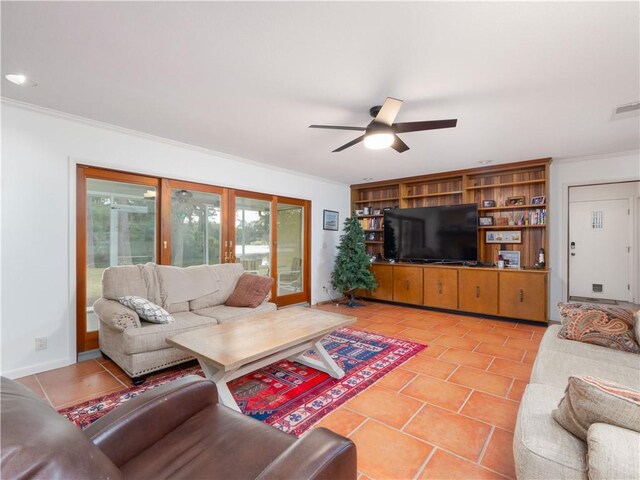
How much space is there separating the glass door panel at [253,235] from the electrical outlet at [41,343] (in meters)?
2.07

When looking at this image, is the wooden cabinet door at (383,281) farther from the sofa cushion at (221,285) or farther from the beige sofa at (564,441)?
the beige sofa at (564,441)

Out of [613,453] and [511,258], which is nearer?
[613,453]

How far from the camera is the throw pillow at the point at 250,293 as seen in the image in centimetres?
345

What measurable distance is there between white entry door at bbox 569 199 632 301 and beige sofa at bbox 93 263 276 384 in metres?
6.17

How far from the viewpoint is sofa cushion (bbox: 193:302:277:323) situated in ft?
10.1

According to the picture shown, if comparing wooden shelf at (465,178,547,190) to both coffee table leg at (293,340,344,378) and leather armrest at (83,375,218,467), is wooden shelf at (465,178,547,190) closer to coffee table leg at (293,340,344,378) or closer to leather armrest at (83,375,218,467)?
coffee table leg at (293,340,344,378)

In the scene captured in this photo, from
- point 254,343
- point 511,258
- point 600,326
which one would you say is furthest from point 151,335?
point 511,258

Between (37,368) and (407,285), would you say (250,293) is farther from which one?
(407,285)

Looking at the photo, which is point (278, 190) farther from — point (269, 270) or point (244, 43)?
point (244, 43)

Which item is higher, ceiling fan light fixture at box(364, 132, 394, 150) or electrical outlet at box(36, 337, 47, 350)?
ceiling fan light fixture at box(364, 132, 394, 150)

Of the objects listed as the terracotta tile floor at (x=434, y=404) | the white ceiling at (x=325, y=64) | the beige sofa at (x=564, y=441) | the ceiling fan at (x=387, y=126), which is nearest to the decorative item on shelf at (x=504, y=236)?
the terracotta tile floor at (x=434, y=404)

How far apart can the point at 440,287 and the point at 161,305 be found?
407 centimetres

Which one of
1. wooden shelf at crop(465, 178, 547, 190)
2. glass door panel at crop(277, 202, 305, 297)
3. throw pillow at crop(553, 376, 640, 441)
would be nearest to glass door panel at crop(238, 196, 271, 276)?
glass door panel at crop(277, 202, 305, 297)

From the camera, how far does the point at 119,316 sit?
2.52 metres
